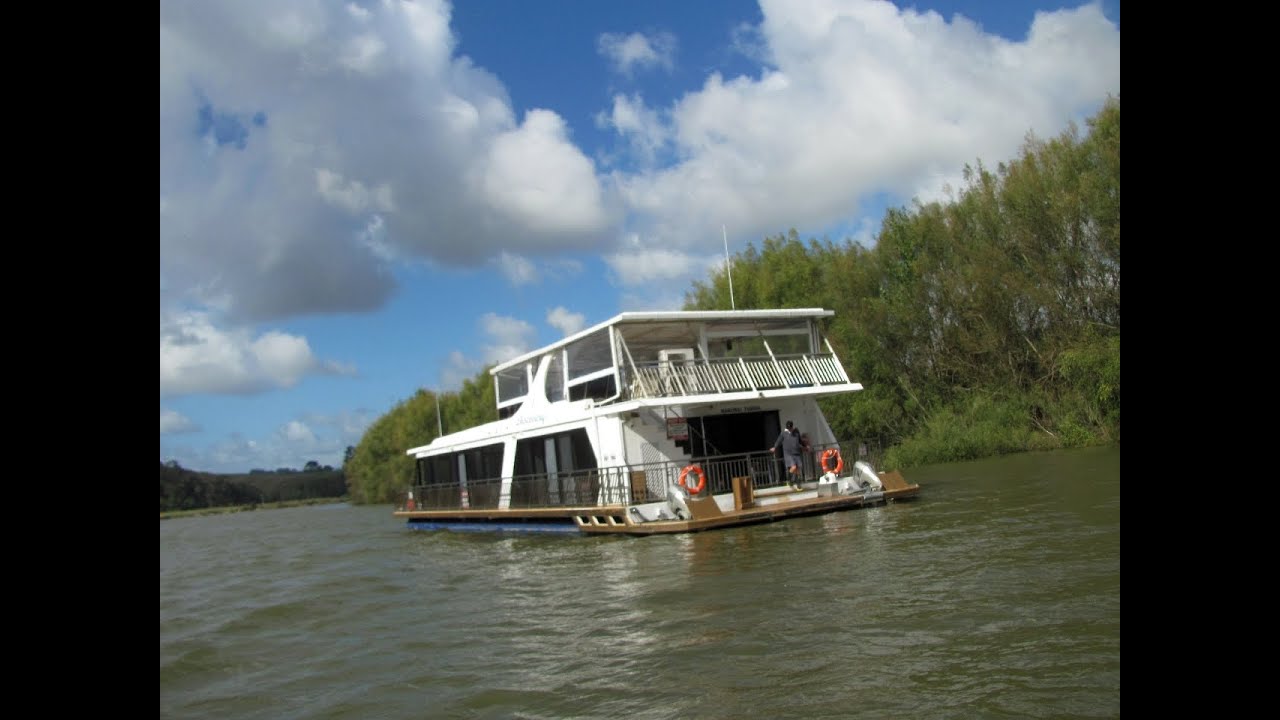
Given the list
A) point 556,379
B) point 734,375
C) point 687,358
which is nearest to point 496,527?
point 556,379

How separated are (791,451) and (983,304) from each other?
1651 centimetres

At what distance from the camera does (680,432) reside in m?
16.2

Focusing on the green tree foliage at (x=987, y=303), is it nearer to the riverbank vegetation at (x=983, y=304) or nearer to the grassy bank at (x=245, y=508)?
the riverbank vegetation at (x=983, y=304)

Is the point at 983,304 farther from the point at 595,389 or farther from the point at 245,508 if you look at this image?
the point at 245,508

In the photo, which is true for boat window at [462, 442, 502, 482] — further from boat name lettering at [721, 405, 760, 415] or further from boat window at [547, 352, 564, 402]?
boat name lettering at [721, 405, 760, 415]

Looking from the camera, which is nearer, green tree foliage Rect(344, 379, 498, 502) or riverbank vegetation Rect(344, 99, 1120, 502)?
riverbank vegetation Rect(344, 99, 1120, 502)

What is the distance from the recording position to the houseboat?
49.8ft

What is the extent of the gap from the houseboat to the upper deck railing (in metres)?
0.02

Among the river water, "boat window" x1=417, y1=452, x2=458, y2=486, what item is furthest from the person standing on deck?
"boat window" x1=417, y1=452, x2=458, y2=486
